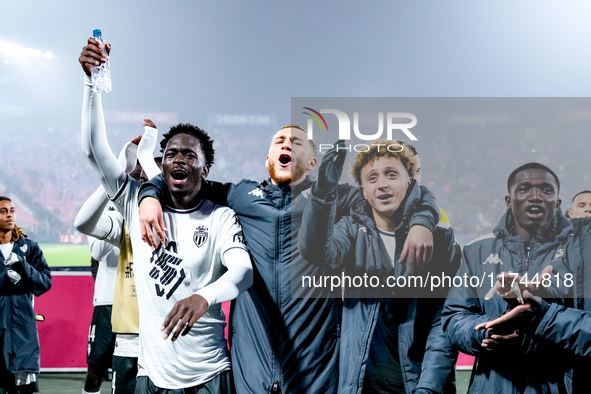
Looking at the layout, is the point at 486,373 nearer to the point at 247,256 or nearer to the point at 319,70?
the point at 247,256

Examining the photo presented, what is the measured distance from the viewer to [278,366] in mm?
2672

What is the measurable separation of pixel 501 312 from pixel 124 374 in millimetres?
2145

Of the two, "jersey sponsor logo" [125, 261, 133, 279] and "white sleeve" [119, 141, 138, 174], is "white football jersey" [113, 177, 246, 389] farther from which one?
"jersey sponsor logo" [125, 261, 133, 279]

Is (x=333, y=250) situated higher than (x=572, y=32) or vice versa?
(x=572, y=32)

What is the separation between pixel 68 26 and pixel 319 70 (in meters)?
2.99

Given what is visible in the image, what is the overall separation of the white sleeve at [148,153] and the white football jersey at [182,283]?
0.19m

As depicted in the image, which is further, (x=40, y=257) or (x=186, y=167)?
(x=40, y=257)

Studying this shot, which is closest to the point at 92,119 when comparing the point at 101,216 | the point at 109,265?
the point at 101,216

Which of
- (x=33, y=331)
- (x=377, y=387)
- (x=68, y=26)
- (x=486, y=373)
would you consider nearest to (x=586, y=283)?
(x=486, y=373)

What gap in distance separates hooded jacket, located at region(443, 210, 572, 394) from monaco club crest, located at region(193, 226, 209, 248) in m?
1.06

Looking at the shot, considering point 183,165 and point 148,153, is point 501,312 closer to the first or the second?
point 183,165

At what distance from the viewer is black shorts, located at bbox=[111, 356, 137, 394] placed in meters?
3.45

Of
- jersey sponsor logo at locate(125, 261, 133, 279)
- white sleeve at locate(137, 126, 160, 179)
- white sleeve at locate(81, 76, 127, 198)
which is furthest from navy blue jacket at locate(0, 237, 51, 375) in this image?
white sleeve at locate(81, 76, 127, 198)

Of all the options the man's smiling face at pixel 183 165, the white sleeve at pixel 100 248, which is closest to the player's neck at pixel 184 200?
the man's smiling face at pixel 183 165
